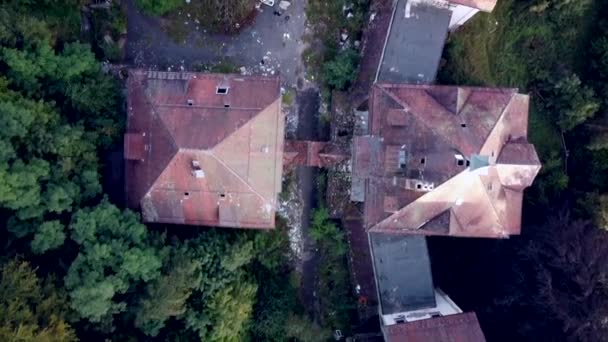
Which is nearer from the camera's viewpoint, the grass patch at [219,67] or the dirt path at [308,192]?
the grass patch at [219,67]

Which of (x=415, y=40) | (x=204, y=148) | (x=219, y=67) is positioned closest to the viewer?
(x=204, y=148)

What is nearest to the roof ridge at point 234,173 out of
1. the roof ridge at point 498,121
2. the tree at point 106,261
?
the tree at point 106,261

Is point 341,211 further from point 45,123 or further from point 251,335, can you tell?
point 45,123

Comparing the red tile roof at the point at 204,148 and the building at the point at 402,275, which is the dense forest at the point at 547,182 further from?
the red tile roof at the point at 204,148

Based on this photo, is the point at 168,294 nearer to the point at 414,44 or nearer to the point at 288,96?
the point at 288,96

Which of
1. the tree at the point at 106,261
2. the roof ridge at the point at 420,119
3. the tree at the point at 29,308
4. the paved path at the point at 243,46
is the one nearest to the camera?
the tree at the point at 29,308

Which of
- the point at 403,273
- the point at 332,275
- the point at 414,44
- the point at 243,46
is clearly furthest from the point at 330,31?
the point at 403,273
